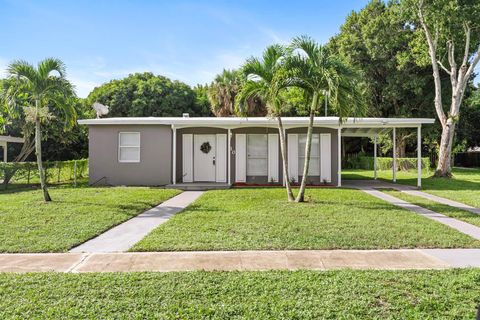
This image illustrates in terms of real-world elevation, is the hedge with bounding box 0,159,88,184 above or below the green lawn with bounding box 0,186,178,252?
above

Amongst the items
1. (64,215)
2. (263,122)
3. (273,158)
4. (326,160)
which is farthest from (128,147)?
(326,160)

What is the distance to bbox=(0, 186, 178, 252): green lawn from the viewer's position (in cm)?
577

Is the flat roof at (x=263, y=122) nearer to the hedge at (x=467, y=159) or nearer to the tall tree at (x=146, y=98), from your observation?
the tall tree at (x=146, y=98)

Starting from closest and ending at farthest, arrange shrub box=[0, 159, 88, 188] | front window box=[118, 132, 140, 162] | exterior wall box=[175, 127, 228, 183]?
1. shrub box=[0, 159, 88, 188]
2. front window box=[118, 132, 140, 162]
3. exterior wall box=[175, 127, 228, 183]

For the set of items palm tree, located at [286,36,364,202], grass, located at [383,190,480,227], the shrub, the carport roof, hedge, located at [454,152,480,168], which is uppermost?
palm tree, located at [286,36,364,202]

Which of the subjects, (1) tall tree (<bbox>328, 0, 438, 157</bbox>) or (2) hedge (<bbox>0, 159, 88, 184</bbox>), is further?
(1) tall tree (<bbox>328, 0, 438, 157</bbox>)

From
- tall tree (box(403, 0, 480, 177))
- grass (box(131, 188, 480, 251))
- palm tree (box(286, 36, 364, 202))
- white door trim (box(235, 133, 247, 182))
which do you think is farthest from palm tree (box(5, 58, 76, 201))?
tall tree (box(403, 0, 480, 177))

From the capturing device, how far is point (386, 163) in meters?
26.9

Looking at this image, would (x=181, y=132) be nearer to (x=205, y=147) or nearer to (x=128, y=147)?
(x=205, y=147)

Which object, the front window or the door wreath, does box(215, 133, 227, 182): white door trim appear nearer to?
the door wreath

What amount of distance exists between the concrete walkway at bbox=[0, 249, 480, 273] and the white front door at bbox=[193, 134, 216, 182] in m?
9.94

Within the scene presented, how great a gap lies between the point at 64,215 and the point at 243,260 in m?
5.05

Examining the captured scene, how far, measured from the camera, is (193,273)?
14.0ft

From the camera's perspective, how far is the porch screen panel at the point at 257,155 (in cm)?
1473
